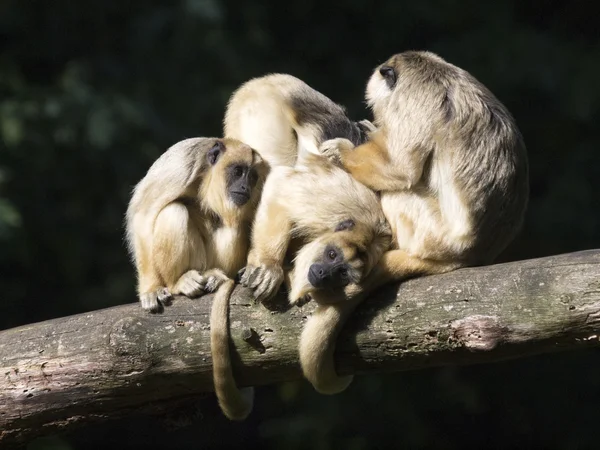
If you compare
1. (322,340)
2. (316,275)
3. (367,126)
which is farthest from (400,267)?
(367,126)

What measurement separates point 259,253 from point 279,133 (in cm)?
92

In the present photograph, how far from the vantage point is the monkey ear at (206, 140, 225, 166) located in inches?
206

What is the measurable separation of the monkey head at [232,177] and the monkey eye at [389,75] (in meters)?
0.83

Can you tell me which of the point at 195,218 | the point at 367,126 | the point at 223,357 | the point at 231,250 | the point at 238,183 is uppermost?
the point at 367,126

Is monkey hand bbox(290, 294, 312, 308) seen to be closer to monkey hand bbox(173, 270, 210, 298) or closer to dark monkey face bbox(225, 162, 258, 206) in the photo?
monkey hand bbox(173, 270, 210, 298)

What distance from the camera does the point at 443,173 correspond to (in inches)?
186

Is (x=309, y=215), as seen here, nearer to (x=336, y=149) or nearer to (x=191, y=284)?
(x=336, y=149)

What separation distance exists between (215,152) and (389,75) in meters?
1.07

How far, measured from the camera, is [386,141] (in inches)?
192

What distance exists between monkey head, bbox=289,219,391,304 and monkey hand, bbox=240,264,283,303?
0.09 metres

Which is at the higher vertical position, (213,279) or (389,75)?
(389,75)

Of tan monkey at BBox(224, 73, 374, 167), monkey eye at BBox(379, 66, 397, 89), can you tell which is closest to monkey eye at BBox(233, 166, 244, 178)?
tan monkey at BBox(224, 73, 374, 167)

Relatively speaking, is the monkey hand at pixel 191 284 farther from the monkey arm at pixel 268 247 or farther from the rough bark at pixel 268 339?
the monkey arm at pixel 268 247

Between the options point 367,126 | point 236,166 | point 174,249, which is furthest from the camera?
point 367,126
